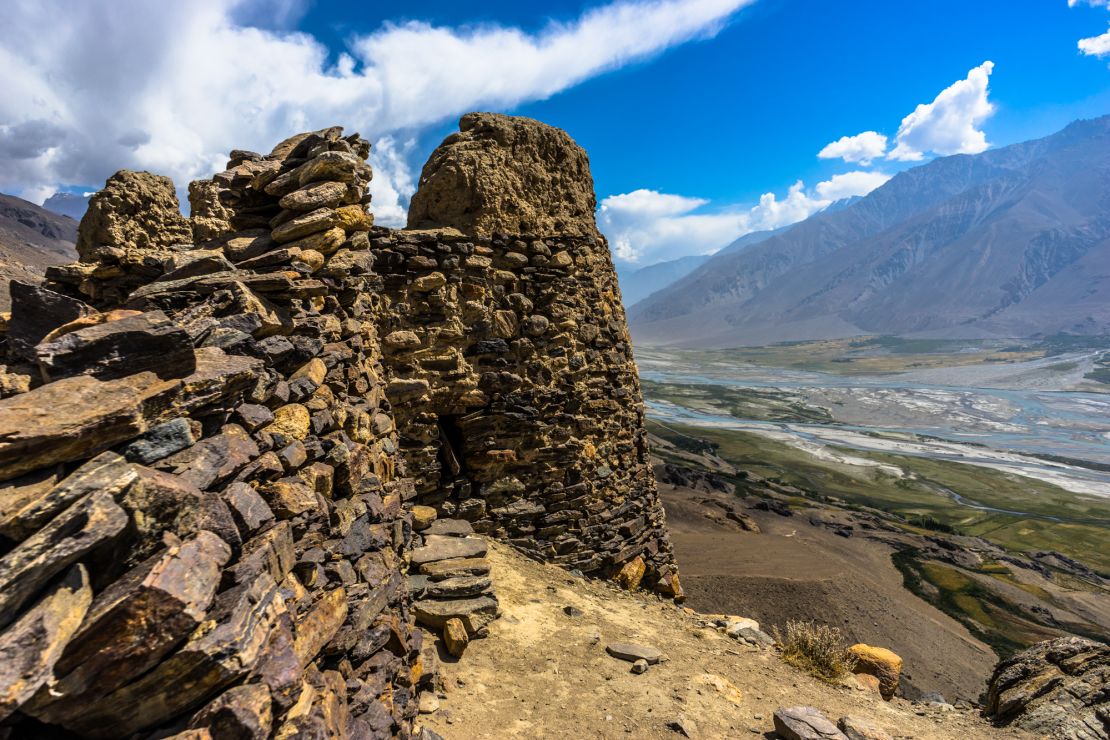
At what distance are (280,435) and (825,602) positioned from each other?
15.0m

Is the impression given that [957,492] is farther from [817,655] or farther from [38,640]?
[38,640]

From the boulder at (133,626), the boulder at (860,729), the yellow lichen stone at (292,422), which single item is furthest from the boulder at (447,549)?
the boulder at (133,626)

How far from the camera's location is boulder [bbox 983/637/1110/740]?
7.38m

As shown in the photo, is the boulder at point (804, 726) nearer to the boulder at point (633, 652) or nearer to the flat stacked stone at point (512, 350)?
the boulder at point (633, 652)

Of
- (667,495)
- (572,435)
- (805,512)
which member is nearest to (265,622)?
(572,435)

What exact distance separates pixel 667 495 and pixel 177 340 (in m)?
29.2

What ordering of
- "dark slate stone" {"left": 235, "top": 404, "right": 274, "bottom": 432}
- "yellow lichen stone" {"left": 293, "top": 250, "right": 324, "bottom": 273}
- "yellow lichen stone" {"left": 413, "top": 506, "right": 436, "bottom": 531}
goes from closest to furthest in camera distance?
"dark slate stone" {"left": 235, "top": 404, "right": 274, "bottom": 432} < "yellow lichen stone" {"left": 293, "top": 250, "right": 324, "bottom": 273} < "yellow lichen stone" {"left": 413, "top": 506, "right": 436, "bottom": 531}

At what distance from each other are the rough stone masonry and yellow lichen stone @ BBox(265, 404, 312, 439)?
14 mm

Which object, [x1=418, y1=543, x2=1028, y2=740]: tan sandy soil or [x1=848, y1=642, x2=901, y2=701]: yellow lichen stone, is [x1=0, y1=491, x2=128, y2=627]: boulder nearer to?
[x1=418, y1=543, x2=1028, y2=740]: tan sandy soil

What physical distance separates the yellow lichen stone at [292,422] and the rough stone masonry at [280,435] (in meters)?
0.01

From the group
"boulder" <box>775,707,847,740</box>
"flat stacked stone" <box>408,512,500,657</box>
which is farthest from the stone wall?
"boulder" <box>775,707,847,740</box>

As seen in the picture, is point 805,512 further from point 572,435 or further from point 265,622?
point 265,622

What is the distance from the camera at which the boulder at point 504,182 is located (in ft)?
28.5

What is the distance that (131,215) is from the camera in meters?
8.96
